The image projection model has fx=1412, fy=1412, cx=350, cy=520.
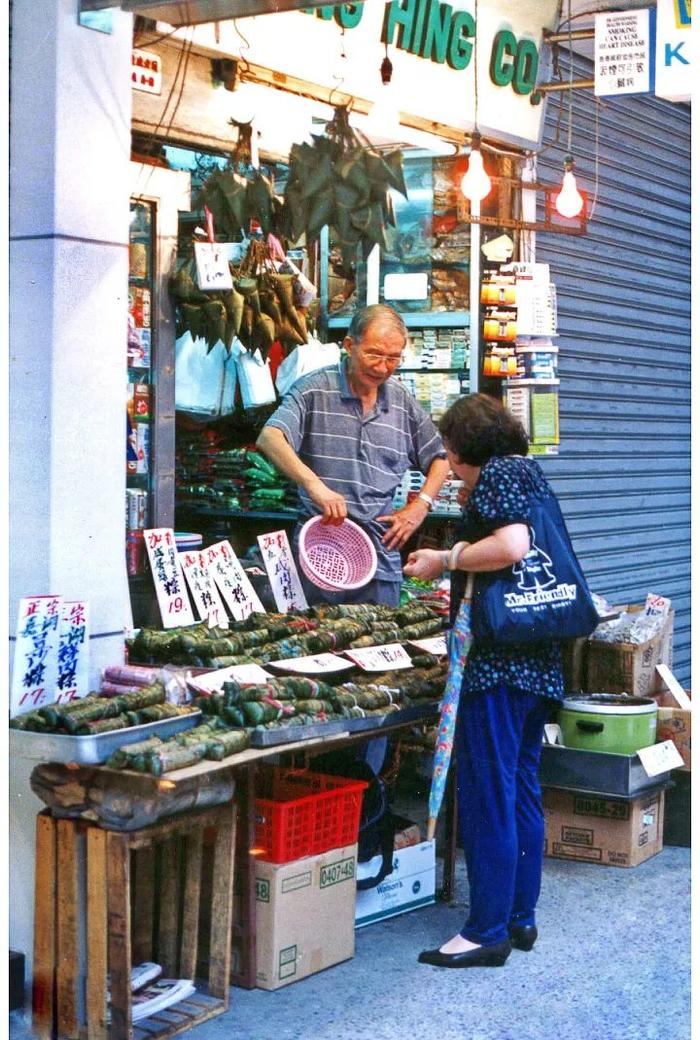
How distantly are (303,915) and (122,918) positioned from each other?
3.08ft

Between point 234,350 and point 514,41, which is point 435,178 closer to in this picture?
point 514,41

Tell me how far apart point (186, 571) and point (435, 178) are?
3.77 metres

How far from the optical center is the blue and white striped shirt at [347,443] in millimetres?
6703

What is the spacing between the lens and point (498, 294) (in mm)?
8867

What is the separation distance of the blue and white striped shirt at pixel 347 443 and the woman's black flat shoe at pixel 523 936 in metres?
1.83

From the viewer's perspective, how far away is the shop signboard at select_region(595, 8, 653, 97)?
7281mm

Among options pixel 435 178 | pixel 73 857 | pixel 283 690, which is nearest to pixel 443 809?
pixel 283 690

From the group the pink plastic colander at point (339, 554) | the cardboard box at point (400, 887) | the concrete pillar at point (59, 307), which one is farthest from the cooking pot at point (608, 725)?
the concrete pillar at point (59, 307)

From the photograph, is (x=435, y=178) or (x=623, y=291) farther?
(x=623, y=291)

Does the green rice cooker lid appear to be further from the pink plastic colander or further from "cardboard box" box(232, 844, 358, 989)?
"cardboard box" box(232, 844, 358, 989)

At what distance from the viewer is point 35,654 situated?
4.74 m

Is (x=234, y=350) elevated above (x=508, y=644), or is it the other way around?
(x=234, y=350)

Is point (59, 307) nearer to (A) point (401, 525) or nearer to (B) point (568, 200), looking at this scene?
(A) point (401, 525)

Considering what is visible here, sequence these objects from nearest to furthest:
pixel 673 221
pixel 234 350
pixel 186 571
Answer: pixel 186 571 → pixel 234 350 → pixel 673 221
